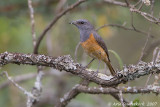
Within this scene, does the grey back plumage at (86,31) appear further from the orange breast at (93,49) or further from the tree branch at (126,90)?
the tree branch at (126,90)

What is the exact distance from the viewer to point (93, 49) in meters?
4.68

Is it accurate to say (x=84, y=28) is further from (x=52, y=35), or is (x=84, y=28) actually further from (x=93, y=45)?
(x=52, y=35)

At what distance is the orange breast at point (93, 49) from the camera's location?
4672 millimetres

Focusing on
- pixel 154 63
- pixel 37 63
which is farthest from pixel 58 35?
pixel 154 63

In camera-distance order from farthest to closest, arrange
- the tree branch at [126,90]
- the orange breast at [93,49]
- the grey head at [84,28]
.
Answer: the grey head at [84,28] < the orange breast at [93,49] < the tree branch at [126,90]

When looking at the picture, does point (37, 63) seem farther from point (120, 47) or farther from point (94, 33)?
point (120, 47)

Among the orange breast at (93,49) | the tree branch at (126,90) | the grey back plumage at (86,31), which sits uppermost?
the grey back plumage at (86,31)

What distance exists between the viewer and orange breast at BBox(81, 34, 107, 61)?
4.67m

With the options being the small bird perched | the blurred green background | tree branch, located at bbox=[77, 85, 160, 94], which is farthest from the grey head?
tree branch, located at bbox=[77, 85, 160, 94]

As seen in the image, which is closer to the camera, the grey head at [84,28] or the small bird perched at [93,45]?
the small bird perched at [93,45]

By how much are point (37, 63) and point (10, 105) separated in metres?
3.23

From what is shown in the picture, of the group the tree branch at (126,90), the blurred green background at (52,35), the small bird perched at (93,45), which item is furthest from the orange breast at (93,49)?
the tree branch at (126,90)

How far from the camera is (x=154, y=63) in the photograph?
250 cm

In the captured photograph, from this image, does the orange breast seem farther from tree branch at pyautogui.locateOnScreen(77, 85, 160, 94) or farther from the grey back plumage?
tree branch at pyautogui.locateOnScreen(77, 85, 160, 94)
